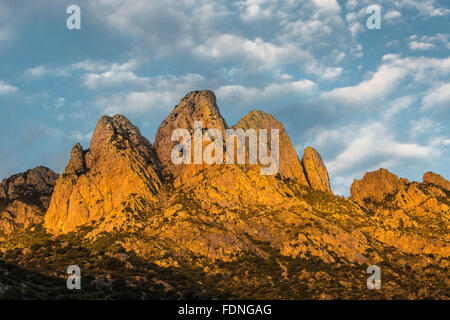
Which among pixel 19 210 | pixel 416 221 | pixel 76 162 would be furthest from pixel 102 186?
pixel 416 221

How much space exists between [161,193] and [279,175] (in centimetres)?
5615

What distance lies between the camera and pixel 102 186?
17575 centimetres

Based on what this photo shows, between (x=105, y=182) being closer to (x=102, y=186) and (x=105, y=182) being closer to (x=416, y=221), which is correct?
(x=102, y=186)

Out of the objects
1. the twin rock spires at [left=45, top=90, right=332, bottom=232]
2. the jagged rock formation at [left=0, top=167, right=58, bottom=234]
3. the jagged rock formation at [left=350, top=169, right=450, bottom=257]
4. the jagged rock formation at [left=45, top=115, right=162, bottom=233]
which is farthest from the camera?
the jagged rock formation at [left=0, top=167, right=58, bottom=234]

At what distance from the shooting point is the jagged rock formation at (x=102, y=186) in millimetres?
167000

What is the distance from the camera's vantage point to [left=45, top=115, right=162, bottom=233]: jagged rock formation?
167000 mm

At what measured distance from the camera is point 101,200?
17062 centimetres

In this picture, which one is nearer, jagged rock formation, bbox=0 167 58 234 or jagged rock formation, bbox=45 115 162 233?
jagged rock formation, bbox=45 115 162 233

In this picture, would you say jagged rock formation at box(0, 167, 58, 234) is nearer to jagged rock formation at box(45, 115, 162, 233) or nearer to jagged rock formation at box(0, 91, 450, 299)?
jagged rock formation at box(45, 115, 162, 233)

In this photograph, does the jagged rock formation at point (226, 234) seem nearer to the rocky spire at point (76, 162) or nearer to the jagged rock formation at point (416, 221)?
the jagged rock formation at point (416, 221)

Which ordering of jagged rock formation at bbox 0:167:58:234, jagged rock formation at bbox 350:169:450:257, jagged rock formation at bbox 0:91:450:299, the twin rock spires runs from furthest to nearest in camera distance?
jagged rock formation at bbox 0:167:58:234 → the twin rock spires → jagged rock formation at bbox 350:169:450:257 → jagged rock formation at bbox 0:91:450:299

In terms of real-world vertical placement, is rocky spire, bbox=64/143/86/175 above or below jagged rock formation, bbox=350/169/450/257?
above

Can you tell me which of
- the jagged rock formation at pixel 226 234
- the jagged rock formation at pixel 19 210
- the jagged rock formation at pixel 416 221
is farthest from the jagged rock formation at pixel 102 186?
the jagged rock formation at pixel 416 221

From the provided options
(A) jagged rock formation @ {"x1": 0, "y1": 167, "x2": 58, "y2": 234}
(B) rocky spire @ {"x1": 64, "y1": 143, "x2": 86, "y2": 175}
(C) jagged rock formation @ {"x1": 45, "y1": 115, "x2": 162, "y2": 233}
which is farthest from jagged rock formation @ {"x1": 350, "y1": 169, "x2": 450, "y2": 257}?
(A) jagged rock formation @ {"x1": 0, "y1": 167, "x2": 58, "y2": 234}
